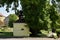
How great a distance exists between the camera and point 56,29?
2019 cm

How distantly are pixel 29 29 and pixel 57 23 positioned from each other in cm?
358

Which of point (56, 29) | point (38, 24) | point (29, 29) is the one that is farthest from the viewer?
point (56, 29)

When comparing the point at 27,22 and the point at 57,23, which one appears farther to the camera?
the point at 57,23

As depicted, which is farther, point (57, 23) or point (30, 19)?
point (57, 23)

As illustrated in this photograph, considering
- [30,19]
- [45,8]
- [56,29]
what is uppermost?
[45,8]

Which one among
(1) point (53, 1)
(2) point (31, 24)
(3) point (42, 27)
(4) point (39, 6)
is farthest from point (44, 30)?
(1) point (53, 1)

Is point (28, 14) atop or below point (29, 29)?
atop

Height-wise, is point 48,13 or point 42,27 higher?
point 48,13

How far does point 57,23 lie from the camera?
19.9m

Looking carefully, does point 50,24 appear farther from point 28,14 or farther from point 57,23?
point 28,14

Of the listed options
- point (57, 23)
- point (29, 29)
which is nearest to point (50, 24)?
point (57, 23)

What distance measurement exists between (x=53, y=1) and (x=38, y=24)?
4.34 metres

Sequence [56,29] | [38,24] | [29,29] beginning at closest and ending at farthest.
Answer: [38,24] → [29,29] → [56,29]

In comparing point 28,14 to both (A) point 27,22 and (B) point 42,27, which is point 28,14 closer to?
(A) point 27,22
